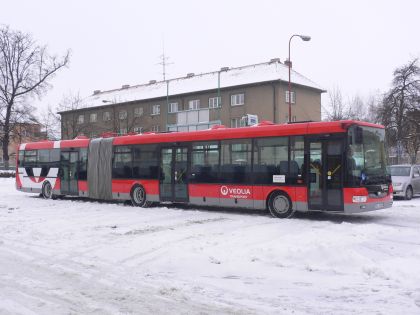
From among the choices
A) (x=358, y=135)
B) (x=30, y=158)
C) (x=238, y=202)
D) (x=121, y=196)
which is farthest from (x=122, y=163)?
(x=358, y=135)

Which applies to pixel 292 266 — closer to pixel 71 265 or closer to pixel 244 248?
pixel 244 248

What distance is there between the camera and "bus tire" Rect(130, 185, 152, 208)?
19.0m

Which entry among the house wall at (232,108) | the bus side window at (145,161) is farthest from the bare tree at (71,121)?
the bus side window at (145,161)

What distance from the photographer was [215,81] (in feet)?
186

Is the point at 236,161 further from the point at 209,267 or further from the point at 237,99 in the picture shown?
the point at 237,99

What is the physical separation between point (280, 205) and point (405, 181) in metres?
8.90

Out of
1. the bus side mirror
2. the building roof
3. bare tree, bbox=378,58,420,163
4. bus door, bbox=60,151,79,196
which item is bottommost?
bus door, bbox=60,151,79,196

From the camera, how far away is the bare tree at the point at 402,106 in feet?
126

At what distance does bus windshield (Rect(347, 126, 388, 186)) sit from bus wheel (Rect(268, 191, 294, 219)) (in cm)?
208

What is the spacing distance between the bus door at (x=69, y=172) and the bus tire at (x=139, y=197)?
3933 mm

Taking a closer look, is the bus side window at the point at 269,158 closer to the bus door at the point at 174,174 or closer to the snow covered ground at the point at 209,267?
the snow covered ground at the point at 209,267

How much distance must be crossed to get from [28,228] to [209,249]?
5.82 meters

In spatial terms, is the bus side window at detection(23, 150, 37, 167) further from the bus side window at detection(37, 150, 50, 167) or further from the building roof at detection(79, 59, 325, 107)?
the building roof at detection(79, 59, 325, 107)

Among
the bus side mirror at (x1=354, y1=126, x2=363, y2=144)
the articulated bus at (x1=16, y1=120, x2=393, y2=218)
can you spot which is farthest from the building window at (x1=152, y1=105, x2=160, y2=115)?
the bus side mirror at (x1=354, y1=126, x2=363, y2=144)
